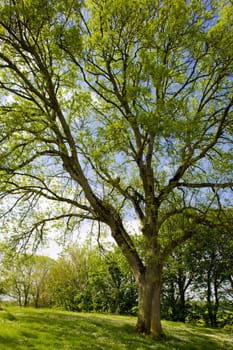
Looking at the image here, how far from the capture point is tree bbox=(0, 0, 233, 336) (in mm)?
13883

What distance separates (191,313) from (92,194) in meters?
22.3

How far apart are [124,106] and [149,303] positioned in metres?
9.86

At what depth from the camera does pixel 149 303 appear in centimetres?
1550

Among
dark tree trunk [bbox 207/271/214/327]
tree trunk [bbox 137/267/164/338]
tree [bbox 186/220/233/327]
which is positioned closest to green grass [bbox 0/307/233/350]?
tree trunk [bbox 137/267/164/338]

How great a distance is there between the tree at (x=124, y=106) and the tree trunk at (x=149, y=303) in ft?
0.16

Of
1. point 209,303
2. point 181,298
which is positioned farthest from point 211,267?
point 181,298

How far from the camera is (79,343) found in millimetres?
11992

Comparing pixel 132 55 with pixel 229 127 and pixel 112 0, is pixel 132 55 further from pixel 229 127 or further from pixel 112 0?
pixel 229 127

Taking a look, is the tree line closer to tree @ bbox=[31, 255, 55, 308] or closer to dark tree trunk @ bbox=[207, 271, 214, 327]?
dark tree trunk @ bbox=[207, 271, 214, 327]

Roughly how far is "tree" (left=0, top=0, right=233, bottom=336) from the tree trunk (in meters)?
0.05

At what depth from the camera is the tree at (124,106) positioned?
1388 cm

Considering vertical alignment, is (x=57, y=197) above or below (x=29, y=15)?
below

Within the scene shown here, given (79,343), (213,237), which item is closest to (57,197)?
(79,343)

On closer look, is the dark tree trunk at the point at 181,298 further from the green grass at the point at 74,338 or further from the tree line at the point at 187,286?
the green grass at the point at 74,338
